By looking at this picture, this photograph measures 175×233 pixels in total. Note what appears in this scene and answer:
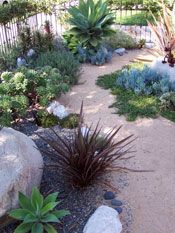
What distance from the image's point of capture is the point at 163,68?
6730mm

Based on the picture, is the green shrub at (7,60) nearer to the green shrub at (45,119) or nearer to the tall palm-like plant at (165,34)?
the green shrub at (45,119)

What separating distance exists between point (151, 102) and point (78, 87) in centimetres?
153

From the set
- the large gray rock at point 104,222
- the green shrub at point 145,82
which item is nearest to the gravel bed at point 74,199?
the large gray rock at point 104,222

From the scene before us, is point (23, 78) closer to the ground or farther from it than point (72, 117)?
farther from it

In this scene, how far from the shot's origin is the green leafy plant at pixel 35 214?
2.96m

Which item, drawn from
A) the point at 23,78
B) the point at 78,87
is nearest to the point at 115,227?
the point at 23,78

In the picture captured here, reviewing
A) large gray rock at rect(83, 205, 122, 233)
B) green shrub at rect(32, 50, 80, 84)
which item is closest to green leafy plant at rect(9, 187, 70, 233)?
→ large gray rock at rect(83, 205, 122, 233)

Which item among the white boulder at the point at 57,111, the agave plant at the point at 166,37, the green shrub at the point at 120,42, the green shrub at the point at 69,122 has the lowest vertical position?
the green shrub at the point at 69,122

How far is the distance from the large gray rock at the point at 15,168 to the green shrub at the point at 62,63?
3241 millimetres

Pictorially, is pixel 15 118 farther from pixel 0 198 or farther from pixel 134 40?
pixel 134 40

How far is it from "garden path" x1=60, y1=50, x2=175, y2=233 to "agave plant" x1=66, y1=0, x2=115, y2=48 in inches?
63.9

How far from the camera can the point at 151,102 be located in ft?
19.4

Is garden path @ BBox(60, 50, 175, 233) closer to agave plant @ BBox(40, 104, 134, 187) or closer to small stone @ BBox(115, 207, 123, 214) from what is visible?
small stone @ BBox(115, 207, 123, 214)

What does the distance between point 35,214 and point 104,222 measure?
587mm
